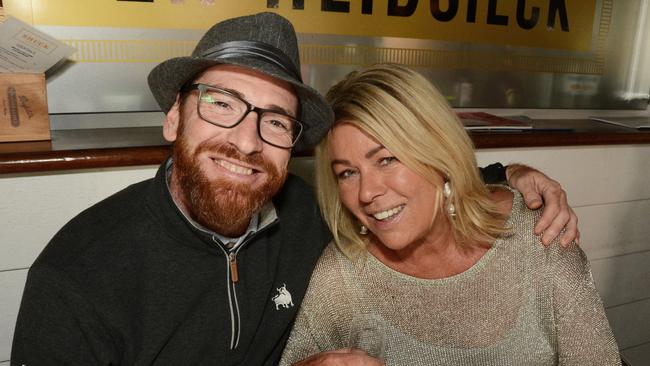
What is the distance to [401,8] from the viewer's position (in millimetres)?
2186

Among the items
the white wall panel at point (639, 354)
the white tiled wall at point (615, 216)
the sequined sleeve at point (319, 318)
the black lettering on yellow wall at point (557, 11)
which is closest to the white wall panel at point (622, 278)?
the white tiled wall at point (615, 216)

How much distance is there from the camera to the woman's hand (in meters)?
1.43

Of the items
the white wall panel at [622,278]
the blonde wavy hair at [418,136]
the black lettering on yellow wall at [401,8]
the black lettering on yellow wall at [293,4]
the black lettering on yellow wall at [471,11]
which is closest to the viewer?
the blonde wavy hair at [418,136]

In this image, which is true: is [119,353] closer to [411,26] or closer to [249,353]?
[249,353]

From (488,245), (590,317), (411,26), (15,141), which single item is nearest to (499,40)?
(411,26)

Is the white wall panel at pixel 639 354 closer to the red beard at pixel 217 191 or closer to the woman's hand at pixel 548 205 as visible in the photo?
the woman's hand at pixel 548 205

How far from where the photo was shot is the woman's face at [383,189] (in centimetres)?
137

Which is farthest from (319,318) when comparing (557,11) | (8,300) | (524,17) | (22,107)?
(557,11)

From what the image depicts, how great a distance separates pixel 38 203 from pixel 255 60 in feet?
2.59

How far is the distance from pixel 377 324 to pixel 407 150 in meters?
0.50

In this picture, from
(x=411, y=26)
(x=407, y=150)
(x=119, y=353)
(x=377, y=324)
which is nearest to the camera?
(x=119, y=353)

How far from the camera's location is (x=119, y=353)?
1202mm

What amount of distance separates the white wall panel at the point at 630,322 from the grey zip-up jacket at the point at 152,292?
6.46ft

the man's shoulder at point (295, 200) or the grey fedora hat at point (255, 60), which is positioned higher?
the grey fedora hat at point (255, 60)
